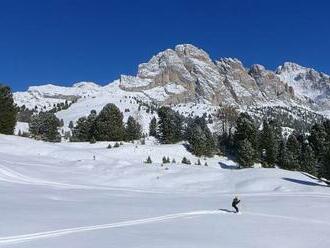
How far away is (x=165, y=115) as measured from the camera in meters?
104

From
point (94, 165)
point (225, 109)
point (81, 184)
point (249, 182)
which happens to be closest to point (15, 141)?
point (94, 165)

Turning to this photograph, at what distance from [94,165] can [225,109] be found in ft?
217

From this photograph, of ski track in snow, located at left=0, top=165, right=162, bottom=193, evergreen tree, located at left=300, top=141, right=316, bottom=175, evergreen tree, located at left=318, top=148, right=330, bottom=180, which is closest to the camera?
ski track in snow, located at left=0, top=165, right=162, bottom=193

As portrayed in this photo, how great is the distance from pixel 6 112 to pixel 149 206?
58.7m

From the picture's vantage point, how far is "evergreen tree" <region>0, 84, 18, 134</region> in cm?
8356

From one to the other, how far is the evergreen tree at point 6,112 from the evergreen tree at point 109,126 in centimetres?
1583

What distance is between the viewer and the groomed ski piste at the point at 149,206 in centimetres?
2058

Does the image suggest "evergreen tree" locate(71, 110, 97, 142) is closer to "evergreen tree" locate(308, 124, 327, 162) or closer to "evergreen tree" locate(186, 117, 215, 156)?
"evergreen tree" locate(186, 117, 215, 156)

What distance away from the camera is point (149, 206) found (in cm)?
3120

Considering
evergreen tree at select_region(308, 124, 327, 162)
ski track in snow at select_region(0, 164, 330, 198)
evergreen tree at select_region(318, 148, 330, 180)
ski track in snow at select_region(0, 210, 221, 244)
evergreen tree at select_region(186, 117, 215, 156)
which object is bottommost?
ski track in snow at select_region(0, 210, 221, 244)

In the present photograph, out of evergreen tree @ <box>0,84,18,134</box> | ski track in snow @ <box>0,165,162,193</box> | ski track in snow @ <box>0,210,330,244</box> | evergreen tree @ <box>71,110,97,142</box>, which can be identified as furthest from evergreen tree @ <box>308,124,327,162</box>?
ski track in snow @ <box>0,210,330,244</box>

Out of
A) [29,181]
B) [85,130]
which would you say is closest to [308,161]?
[85,130]

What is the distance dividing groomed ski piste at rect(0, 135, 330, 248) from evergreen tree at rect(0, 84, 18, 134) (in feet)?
76.4

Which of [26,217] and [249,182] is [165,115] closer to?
[249,182]
